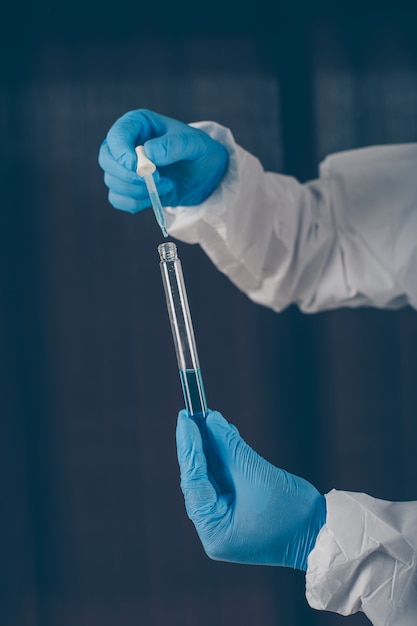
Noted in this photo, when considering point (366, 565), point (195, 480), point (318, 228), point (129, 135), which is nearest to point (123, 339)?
point (318, 228)

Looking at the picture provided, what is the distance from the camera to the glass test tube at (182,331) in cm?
105

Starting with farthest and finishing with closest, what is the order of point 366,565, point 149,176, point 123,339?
point 123,339 → point 149,176 → point 366,565

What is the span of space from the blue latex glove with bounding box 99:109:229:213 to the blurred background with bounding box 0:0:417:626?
65cm

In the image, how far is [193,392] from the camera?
1052 millimetres

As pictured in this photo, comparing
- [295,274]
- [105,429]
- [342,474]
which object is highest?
[295,274]

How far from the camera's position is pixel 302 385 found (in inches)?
78.7

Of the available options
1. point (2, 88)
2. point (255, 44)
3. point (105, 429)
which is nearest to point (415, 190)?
point (255, 44)

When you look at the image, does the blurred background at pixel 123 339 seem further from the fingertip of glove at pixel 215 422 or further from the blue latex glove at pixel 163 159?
the fingertip of glove at pixel 215 422

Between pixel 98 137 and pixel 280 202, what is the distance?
0.76 metres

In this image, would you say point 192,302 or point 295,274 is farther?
point 192,302

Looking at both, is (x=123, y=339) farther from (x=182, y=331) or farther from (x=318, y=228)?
(x=182, y=331)

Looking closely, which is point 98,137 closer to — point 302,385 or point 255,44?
point 255,44

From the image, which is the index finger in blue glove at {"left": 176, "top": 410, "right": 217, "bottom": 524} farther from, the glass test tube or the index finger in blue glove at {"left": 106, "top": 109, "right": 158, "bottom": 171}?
the index finger in blue glove at {"left": 106, "top": 109, "right": 158, "bottom": 171}

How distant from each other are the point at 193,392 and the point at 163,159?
1.31 feet
